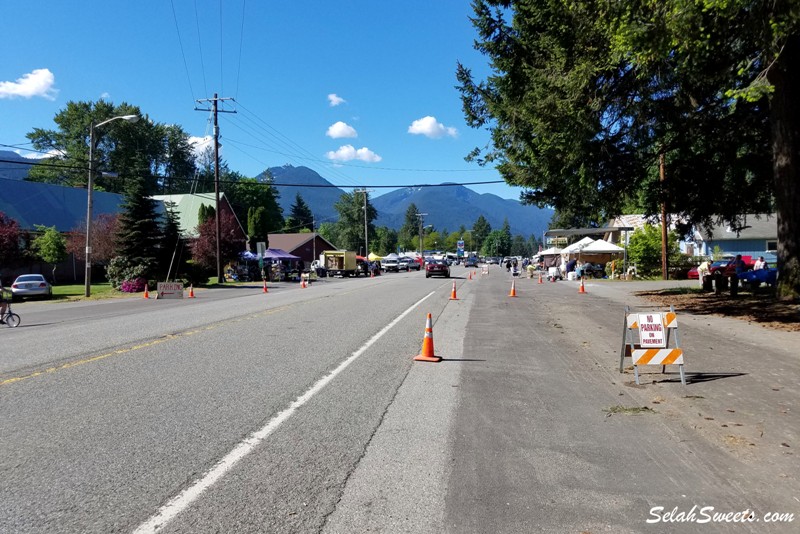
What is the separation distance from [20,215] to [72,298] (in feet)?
69.5

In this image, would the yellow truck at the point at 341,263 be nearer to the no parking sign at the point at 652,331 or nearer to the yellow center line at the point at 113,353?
the yellow center line at the point at 113,353

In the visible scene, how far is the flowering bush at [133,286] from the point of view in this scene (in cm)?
3303

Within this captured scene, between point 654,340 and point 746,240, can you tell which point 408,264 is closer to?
point 746,240

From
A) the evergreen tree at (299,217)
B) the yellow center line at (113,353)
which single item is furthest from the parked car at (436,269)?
the evergreen tree at (299,217)

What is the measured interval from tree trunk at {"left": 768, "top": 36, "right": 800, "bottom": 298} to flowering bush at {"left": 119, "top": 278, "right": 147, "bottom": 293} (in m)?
31.7

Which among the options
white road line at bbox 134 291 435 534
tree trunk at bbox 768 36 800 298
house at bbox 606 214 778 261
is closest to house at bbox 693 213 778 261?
house at bbox 606 214 778 261

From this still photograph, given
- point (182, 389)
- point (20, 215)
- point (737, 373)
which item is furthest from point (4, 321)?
point (20, 215)

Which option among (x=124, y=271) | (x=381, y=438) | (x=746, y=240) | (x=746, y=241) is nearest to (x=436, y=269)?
(x=124, y=271)

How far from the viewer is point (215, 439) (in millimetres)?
5203

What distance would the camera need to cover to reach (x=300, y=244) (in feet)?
Answer: 254

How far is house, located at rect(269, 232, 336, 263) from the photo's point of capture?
3073 inches

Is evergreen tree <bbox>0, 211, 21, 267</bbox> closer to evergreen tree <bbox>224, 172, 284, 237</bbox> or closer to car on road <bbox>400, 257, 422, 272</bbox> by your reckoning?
evergreen tree <bbox>224, 172, 284, 237</bbox>

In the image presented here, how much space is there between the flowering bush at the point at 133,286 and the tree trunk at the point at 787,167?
104 ft

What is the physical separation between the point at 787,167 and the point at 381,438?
15.5 meters
